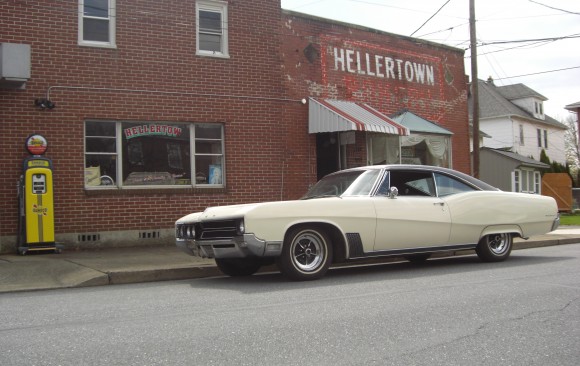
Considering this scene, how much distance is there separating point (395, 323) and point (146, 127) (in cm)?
862

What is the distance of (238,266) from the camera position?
8.33m

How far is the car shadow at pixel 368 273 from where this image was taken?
7305 mm

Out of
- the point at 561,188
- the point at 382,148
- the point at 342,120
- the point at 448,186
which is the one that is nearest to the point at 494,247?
the point at 448,186

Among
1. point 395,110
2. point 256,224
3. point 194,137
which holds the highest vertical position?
point 395,110

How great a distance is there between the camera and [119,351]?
429 centimetres

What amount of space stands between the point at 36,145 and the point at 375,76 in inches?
363

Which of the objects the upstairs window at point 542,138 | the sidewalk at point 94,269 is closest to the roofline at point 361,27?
the sidewalk at point 94,269

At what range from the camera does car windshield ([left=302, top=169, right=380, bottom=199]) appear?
8.14 metres

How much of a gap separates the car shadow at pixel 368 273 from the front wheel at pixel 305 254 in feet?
0.43

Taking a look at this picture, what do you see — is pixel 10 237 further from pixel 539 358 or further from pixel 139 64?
pixel 539 358

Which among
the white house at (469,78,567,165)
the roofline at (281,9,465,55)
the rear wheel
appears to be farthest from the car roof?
the white house at (469,78,567,165)

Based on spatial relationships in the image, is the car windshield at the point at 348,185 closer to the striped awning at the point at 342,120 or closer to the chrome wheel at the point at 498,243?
the chrome wheel at the point at 498,243

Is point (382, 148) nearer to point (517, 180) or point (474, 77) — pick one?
point (474, 77)

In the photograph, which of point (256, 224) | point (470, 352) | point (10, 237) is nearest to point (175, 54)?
point (10, 237)
